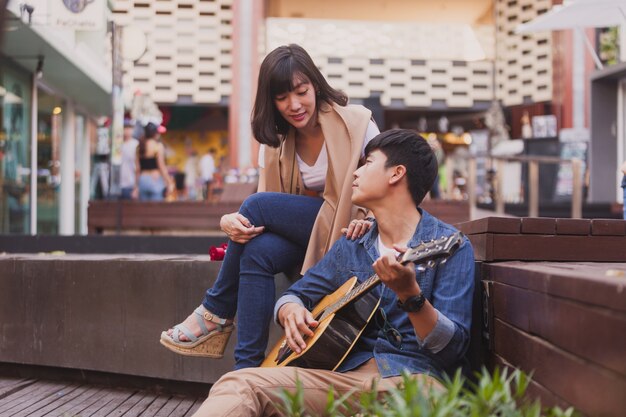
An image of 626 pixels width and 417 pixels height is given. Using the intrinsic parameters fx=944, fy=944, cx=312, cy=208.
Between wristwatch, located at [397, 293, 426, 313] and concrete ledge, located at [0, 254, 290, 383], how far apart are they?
2.05 metres

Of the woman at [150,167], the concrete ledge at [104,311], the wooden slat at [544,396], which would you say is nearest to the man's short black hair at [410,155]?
the wooden slat at [544,396]

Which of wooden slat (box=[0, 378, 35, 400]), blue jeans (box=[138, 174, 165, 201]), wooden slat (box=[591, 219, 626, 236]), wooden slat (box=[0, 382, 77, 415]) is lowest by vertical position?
wooden slat (box=[0, 378, 35, 400])

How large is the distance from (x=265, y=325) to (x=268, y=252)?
25 cm

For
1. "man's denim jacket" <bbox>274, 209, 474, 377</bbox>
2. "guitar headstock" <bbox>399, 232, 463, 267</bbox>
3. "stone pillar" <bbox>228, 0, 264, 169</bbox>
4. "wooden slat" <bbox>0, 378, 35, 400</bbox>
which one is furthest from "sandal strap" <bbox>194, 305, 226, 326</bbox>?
"stone pillar" <bbox>228, 0, 264, 169</bbox>

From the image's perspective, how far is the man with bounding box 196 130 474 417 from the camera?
2.36m

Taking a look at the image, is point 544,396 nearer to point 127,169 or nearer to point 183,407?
point 183,407

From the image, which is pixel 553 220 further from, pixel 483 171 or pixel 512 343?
pixel 483 171

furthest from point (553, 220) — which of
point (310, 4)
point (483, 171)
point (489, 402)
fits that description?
point (310, 4)

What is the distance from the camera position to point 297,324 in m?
2.70

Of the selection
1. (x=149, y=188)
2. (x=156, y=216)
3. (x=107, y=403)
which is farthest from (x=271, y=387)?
Result: (x=149, y=188)

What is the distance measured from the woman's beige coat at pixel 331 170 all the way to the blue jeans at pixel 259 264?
0.24 feet

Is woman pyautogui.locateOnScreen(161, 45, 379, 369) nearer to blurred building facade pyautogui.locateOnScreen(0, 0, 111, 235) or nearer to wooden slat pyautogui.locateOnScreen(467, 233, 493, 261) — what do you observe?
wooden slat pyautogui.locateOnScreen(467, 233, 493, 261)

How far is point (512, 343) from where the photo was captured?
96.9 inches

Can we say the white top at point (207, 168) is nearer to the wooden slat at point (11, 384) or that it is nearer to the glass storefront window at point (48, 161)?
the glass storefront window at point (48, 161)
